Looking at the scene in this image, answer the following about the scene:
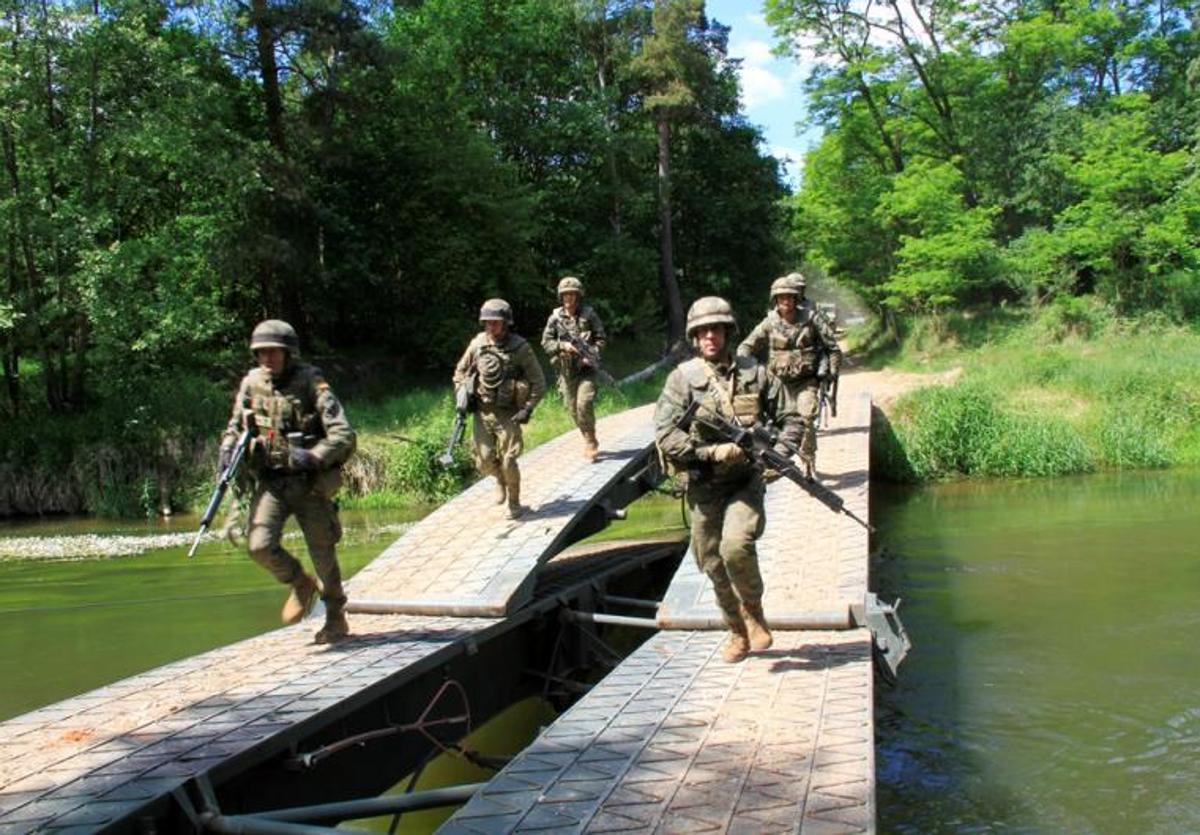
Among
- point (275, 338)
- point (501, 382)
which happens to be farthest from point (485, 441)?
point (275, 338)

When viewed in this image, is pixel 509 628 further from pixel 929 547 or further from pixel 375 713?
pixel 929 547

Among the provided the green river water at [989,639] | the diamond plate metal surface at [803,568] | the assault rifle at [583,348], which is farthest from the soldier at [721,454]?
the assault rifle at [583,348]

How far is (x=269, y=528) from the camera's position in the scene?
7035mm

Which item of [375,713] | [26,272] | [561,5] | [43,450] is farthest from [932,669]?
[561,5]

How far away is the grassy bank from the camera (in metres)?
19.1

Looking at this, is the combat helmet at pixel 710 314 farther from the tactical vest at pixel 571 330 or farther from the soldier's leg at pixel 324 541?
the tactical vest at pixel 571 330

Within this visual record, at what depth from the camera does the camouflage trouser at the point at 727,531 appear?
6.22 meters

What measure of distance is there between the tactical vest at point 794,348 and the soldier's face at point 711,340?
4.41m

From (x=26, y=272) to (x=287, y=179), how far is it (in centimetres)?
568

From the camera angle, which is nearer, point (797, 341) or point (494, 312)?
point (494, 312)

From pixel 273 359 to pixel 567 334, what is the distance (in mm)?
4982

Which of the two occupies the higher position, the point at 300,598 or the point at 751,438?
the point at 751,438

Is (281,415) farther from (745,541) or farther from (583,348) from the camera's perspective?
(583,348)

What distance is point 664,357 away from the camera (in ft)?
104
